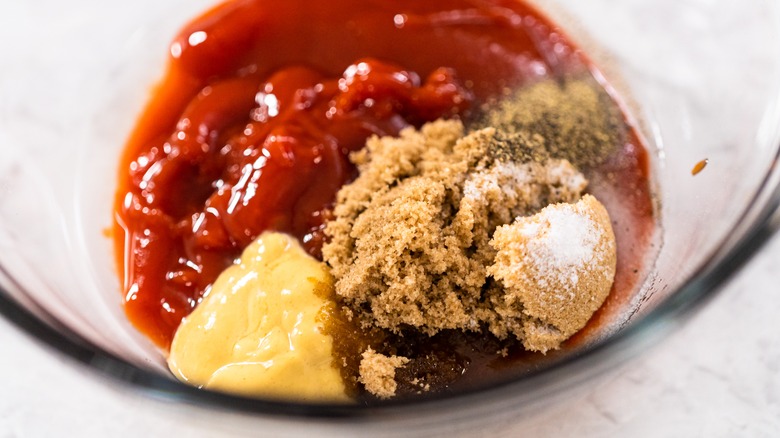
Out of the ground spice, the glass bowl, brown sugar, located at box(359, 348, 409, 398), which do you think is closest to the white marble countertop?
the glass bowl

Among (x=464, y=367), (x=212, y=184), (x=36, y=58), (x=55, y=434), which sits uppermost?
(x=36, y=58)

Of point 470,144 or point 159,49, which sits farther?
point 159,49

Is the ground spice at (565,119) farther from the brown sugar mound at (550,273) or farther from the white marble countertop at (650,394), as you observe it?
the white marble countertop at (650,394)

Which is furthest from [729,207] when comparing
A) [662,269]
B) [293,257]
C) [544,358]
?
[293,257]

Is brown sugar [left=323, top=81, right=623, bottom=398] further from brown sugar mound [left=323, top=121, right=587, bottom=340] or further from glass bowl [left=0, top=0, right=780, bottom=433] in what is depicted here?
glass bowl [left=0, top=0, right=780, bottom=433]

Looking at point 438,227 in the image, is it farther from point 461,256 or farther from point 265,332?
point 265,332

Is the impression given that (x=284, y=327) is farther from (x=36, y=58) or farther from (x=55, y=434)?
(x=36, y=58)
